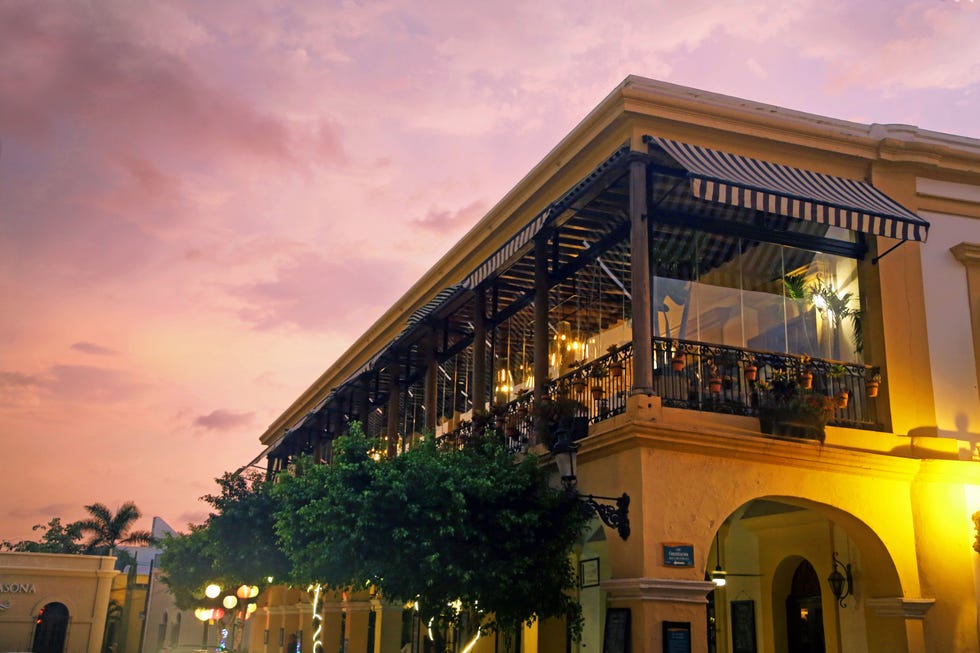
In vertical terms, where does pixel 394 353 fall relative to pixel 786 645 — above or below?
above

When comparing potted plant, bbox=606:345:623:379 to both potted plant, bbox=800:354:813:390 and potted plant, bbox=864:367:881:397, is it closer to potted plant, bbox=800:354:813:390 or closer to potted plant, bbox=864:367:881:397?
potted plant, bbox=800:354:813:390

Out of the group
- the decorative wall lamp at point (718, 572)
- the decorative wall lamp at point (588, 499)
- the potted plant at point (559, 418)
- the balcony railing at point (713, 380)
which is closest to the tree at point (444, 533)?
the decorative wall lamp at point (588, 499)

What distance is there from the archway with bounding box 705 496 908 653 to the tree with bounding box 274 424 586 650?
305 centimetres

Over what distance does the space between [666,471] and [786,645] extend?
6.08m

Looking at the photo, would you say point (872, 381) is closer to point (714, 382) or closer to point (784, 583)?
point (714, 382)

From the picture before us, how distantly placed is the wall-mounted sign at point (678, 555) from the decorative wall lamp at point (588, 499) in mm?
458

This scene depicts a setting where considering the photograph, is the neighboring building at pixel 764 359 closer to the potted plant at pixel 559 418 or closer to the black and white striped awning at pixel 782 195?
the black and white striped awning at pixel 782 195

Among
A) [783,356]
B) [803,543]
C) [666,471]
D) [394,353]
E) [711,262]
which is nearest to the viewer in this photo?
[666,471]

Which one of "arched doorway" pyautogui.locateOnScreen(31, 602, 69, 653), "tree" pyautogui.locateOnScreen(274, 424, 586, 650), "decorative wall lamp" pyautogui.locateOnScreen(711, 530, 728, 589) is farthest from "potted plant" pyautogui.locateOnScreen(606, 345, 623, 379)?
"arched doorway" pyautogui.locateOnScreen(31, 602, 69, 653)

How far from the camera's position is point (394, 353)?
20.5 meters

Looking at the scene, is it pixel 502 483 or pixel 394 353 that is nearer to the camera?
pixel 502 483

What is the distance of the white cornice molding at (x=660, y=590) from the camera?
10.9m

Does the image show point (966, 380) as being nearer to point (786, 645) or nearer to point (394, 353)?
point (786, 645)

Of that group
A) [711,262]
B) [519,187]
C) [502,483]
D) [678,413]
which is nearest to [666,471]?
[678,413]
